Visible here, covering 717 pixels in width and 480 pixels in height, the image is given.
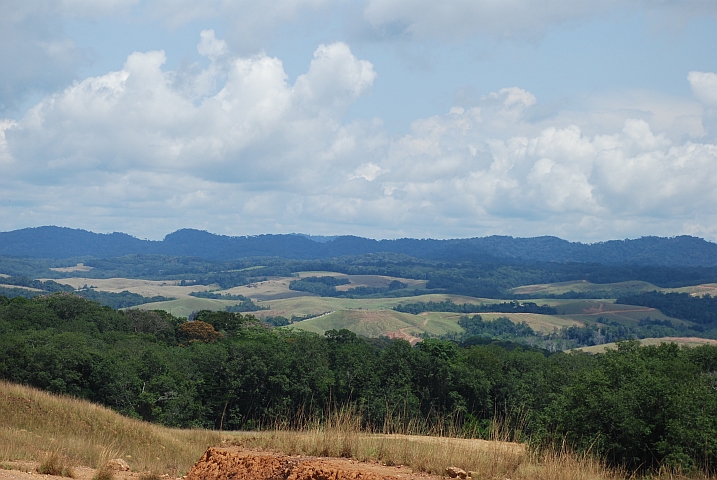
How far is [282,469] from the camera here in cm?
970

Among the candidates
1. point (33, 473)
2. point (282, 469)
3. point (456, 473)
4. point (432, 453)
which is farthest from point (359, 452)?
point (33, 473)

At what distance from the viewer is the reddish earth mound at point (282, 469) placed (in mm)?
9273

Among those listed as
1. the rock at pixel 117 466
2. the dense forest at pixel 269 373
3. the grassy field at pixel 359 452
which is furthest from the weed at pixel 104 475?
the dense forest at pixel 269 373

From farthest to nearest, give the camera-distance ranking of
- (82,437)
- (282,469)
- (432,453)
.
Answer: (82,437) < (432,453) < (282,469)

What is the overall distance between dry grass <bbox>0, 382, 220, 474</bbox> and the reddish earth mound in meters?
3.47

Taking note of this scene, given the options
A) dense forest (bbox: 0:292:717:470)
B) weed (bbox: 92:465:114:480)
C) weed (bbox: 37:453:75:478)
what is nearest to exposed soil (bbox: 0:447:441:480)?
weed (bbox: 37:453:75:478)

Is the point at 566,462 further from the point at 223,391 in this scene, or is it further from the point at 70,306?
the point at 70,306

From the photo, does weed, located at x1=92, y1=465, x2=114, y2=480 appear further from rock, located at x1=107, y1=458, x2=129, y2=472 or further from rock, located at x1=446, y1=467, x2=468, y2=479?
rock, located at x1=446, y1=467, x2=468, y2=479

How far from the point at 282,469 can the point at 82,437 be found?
13298mm

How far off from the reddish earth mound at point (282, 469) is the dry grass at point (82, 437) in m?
3.47

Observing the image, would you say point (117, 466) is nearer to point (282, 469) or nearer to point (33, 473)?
point (33, 473)

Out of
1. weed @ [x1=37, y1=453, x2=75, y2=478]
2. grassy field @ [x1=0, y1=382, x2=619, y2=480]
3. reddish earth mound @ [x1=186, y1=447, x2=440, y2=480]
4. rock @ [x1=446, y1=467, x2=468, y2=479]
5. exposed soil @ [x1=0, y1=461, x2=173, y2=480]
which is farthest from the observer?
weed @ [x1=37, y1=453, x2=75, y2=478]

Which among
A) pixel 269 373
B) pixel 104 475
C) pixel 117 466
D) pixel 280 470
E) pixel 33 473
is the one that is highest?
pixel 280 470

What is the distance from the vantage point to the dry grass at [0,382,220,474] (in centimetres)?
1450
